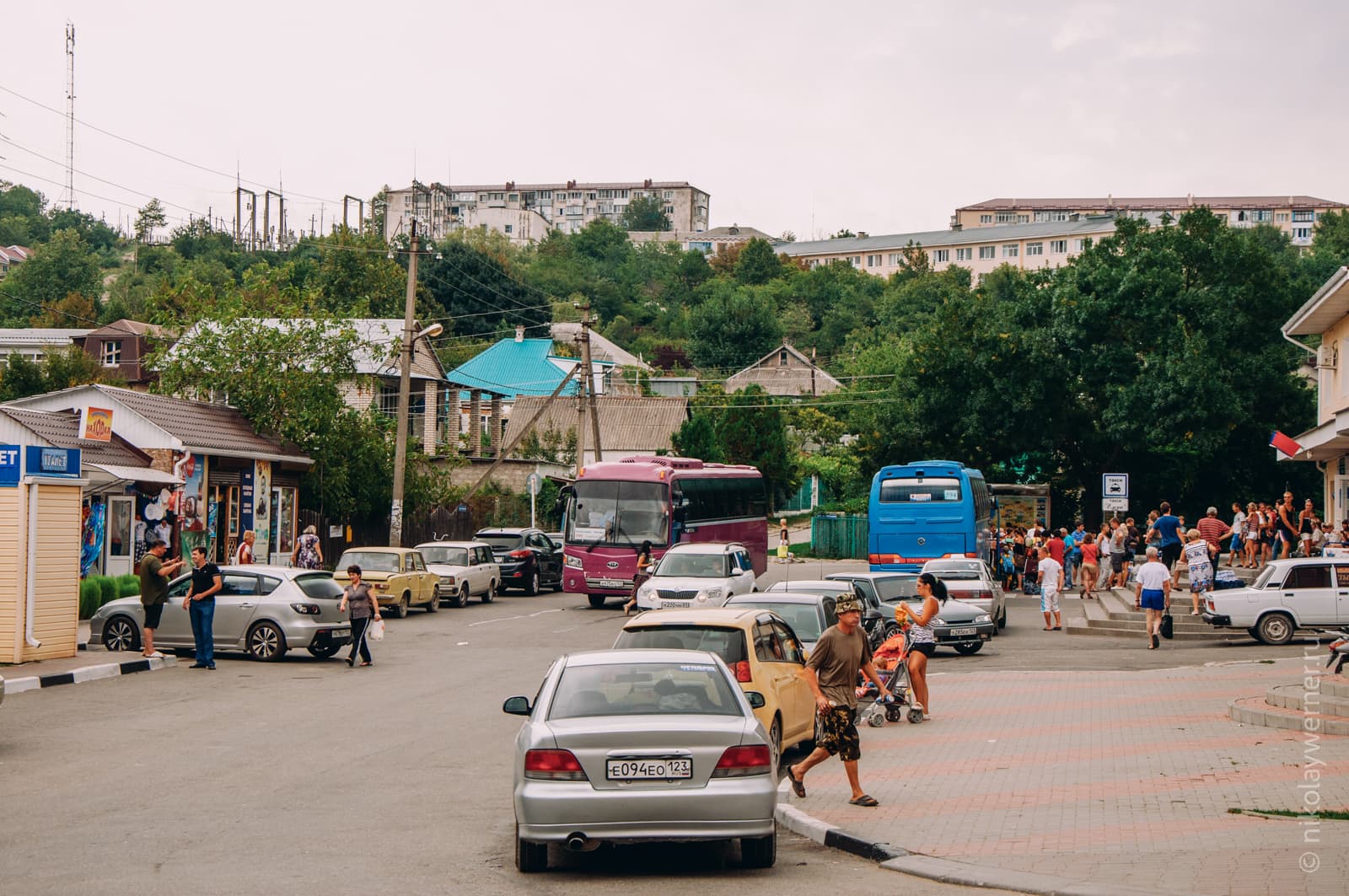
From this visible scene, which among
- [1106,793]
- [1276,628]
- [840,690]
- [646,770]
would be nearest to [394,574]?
[1276,628]

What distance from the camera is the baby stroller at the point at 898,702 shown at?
15.8 meters

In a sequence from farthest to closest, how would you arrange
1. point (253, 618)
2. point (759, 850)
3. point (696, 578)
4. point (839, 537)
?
1. point (839, 537)
2. point (696, 578)
3. point (253, 618)
4. point (759, 850)

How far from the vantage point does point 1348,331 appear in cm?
3625

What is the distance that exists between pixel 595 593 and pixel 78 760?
22.8 m

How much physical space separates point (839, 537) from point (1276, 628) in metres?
37.4

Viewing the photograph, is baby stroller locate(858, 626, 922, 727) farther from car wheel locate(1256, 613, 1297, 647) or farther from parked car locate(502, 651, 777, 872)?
car wheel locate(1256, 613, 1297, 647)

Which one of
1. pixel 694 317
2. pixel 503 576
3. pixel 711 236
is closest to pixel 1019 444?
pixel 503 576

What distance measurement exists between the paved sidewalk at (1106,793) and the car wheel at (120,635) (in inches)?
526

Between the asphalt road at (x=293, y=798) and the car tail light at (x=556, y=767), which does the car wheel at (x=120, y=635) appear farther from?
the car tail light at (x=556, y=767)

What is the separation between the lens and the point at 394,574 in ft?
105

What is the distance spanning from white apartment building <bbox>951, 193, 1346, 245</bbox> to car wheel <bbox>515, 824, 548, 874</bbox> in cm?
15924

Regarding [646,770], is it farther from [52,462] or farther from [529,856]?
[52,462]

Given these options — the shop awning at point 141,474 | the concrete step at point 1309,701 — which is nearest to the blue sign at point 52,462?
the shop awning at point 141,474

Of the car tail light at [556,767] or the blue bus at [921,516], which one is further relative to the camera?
the blue bus at [921,516]
